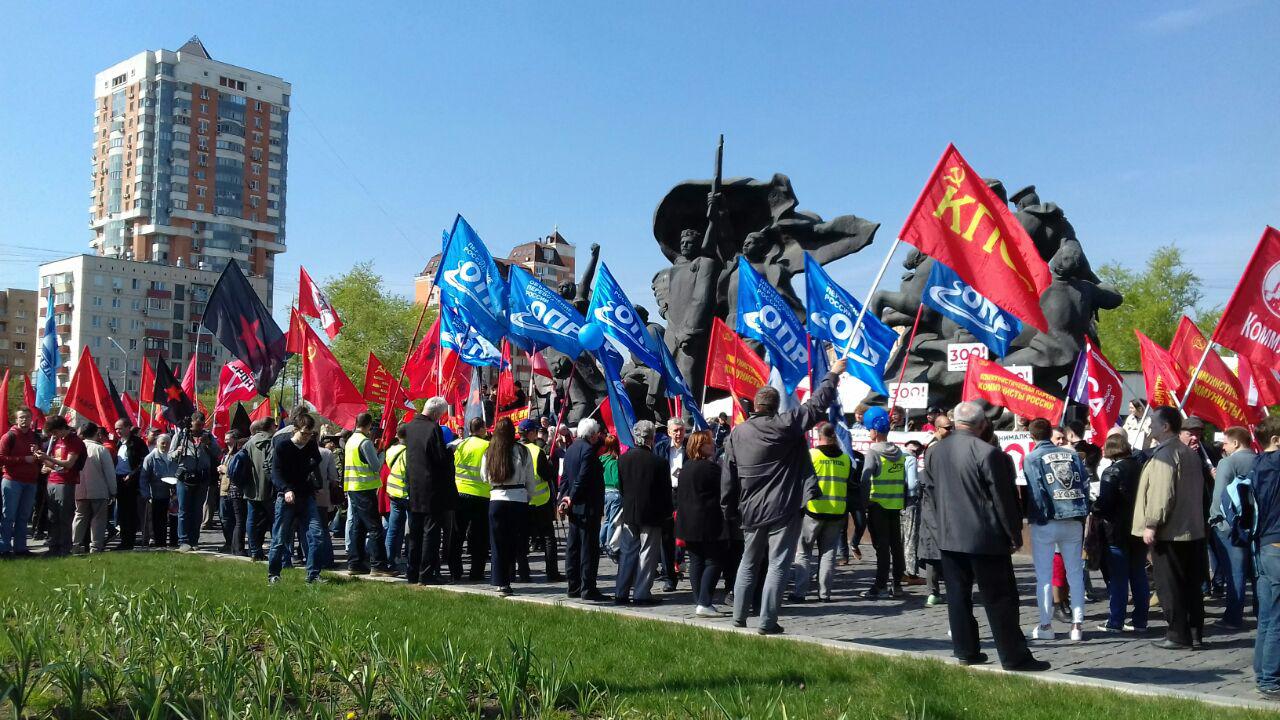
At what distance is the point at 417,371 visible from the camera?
75.4 feet

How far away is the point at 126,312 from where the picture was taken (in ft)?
375

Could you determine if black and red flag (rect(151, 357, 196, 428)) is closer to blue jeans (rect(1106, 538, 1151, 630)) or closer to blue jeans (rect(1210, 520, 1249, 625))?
blue jeans (rect(1106, 538, 1151, 630))

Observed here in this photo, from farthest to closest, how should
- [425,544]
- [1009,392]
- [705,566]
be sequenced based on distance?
[1009,392] < [425,544] < [705,566]

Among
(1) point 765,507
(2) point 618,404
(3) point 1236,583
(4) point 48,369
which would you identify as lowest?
(3) point 1236,583

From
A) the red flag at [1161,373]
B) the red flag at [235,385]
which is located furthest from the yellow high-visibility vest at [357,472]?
the red flag at [1161,373]

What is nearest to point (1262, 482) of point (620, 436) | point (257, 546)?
point (620, 436)

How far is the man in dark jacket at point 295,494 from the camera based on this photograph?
37.1 feet

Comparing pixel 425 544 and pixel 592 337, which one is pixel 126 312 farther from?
pixel 425 544

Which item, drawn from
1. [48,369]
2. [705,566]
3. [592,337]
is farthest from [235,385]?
[705,566]

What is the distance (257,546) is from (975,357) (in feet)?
32.0

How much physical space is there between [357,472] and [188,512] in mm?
4711

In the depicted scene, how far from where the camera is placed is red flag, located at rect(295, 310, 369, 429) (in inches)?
716

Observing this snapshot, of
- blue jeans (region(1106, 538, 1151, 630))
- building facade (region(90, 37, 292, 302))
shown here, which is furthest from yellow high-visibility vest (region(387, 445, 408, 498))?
building facade (region(90, 37, 292, 302))

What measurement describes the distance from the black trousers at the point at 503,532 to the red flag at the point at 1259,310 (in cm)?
708
